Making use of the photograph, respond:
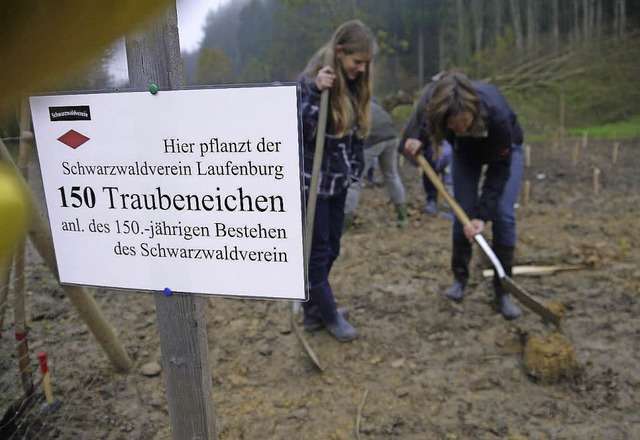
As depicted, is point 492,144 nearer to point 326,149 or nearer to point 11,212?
point 326,149

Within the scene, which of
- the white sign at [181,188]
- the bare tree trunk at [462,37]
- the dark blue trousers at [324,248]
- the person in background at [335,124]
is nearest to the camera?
the white sign at [181,188]

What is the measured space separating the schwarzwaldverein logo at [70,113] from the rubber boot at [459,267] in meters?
2.63

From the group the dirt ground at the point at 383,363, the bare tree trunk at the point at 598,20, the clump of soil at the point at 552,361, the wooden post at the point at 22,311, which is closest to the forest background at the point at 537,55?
the bare tree trunk at the point at 598,20

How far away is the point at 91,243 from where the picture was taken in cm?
123

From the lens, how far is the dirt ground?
2.20 metres

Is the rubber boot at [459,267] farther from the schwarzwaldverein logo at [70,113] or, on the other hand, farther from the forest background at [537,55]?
the forest background at [537,55]

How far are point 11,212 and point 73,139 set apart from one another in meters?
0.83

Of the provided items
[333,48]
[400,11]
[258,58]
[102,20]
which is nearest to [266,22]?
[258,58]

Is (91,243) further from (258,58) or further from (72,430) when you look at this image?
(258,58)

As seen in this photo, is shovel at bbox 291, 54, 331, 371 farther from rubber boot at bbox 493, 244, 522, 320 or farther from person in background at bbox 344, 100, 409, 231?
person in background at bbox 344, 100, 409, 231

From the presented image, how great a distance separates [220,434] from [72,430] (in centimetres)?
60

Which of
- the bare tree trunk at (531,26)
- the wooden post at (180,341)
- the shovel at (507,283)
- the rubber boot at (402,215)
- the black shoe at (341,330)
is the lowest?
the rubber boot at (402,215)

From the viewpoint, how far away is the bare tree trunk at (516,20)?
11562mm

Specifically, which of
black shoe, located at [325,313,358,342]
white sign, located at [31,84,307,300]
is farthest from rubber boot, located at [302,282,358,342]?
white sign, located at [31,84,307,300]
